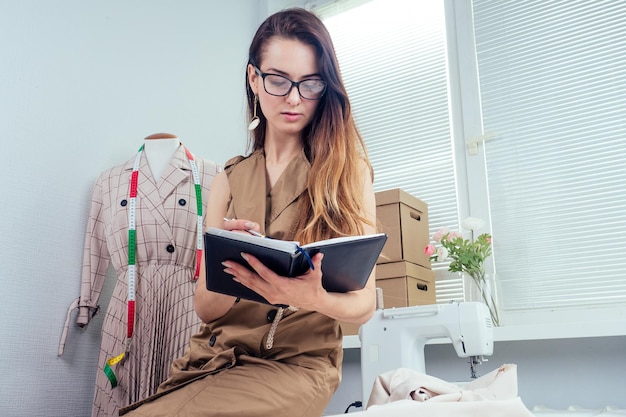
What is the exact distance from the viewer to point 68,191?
7.46 ft

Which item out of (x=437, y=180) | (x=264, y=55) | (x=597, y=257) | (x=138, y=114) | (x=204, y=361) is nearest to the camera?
(x=204, y=361)

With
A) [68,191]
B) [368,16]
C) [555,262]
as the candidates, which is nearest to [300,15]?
[68,191]

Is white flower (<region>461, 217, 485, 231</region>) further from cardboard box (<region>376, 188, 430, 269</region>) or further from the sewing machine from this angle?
the sewing machine

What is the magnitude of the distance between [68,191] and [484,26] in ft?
6.80

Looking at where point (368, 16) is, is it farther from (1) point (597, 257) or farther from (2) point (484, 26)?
(1) point (597, 257)

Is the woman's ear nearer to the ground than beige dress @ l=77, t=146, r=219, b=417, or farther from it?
farther from it

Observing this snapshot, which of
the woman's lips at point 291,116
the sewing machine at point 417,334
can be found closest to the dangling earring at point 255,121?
the woman's lips at point 291,116

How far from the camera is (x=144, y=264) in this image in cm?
214

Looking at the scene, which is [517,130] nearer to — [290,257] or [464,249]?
[464,249]

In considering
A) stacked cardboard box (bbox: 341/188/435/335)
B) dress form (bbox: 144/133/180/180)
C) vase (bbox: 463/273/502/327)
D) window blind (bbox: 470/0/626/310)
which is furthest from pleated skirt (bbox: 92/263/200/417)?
window blind (bbox: 470/0/626/310)

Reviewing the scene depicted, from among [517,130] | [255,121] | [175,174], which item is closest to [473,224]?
[517,130]

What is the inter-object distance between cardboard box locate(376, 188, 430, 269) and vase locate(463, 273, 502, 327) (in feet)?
0.66

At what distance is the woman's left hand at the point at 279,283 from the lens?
92cm

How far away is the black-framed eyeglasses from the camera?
122 centimetres
